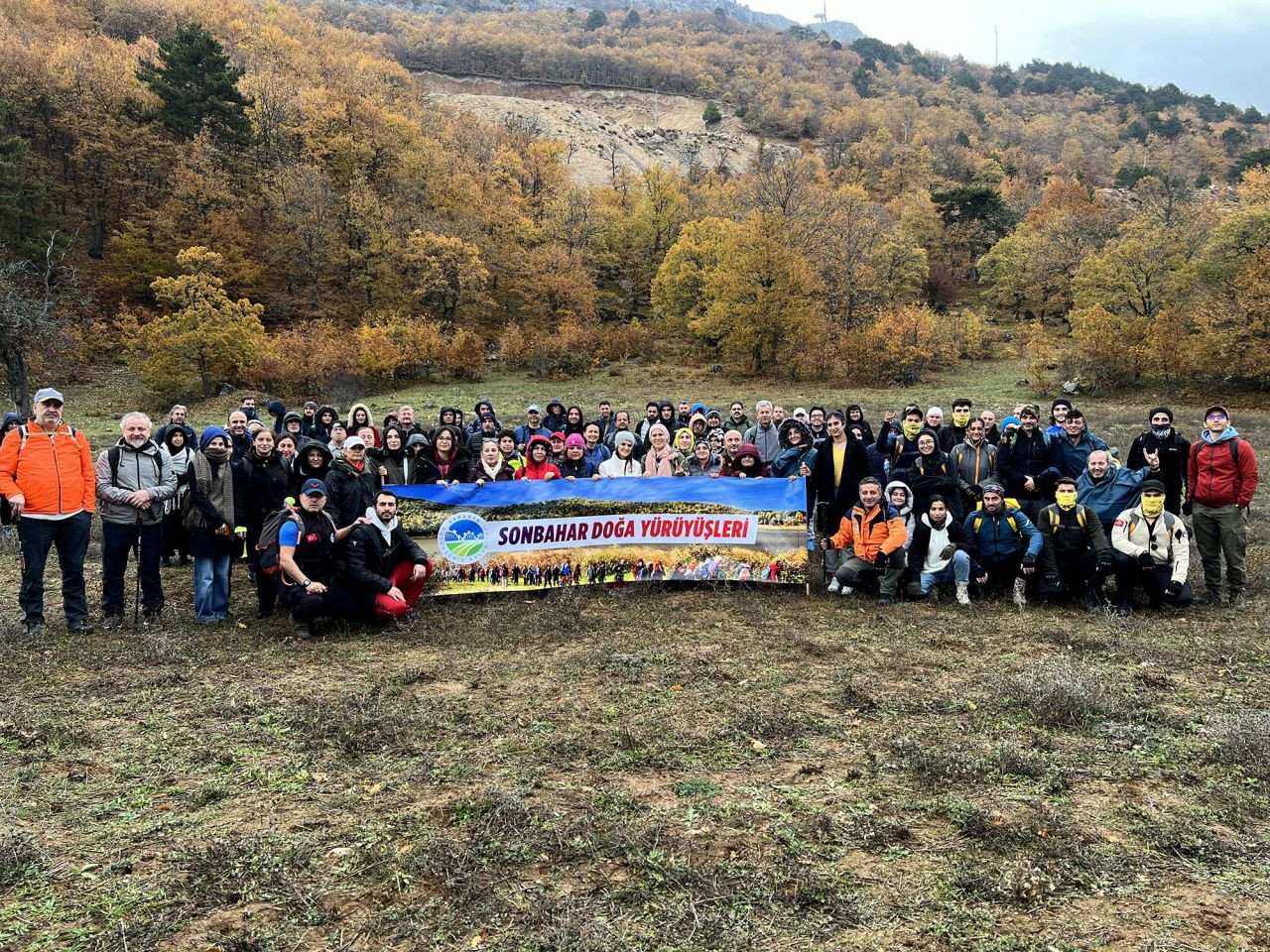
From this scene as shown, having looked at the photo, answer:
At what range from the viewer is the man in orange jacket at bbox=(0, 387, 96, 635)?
6547mm

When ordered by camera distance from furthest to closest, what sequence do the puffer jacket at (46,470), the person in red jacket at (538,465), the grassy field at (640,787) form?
the person in red jacket at (538,465) < the puffer jacket at (46,470) < the grassy field at (640,787)

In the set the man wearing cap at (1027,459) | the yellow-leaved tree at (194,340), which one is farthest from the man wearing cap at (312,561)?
the yellow-leaved tree at (194,340)

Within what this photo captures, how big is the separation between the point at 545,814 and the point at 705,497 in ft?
17.0

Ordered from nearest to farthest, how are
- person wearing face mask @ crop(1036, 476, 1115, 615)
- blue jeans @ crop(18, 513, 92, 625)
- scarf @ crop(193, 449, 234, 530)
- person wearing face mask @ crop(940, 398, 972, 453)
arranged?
blue jeans @ crop(18, 513, 92, 625) → scarf @ crop(193, 449, 234, 530) → person wearing face mask @ crop(1036, 476, 1115, 615) → person wearing face mask @ crop(940, 398, 972, 453)

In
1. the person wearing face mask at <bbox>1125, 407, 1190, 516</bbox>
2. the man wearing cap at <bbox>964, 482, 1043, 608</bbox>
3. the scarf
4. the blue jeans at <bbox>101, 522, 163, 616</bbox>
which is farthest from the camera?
the person wearing face mask at <bbox>1125, 407, 1190, 516</bbox>

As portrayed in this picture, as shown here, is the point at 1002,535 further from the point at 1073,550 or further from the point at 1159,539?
the point at 1159,539

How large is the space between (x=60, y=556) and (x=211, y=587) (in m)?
1.29

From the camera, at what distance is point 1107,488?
8.16 meters

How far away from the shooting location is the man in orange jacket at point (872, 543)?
8086 millimetres

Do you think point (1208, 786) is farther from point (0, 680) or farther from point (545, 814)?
→ point (0, 680)

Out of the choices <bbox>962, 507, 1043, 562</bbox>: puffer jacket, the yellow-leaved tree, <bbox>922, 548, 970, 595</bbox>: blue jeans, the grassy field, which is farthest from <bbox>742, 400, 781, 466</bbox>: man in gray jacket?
the yellow-leaved tree

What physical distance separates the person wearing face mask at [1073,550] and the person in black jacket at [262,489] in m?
8.20

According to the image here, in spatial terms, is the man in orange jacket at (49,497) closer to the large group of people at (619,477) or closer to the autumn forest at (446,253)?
the large group of people at (619,477)

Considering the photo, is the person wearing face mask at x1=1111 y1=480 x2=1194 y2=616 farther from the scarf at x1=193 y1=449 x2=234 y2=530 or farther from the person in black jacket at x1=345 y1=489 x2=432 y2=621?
the scarf at x1=193 y1=449 x2=234 y2=530
